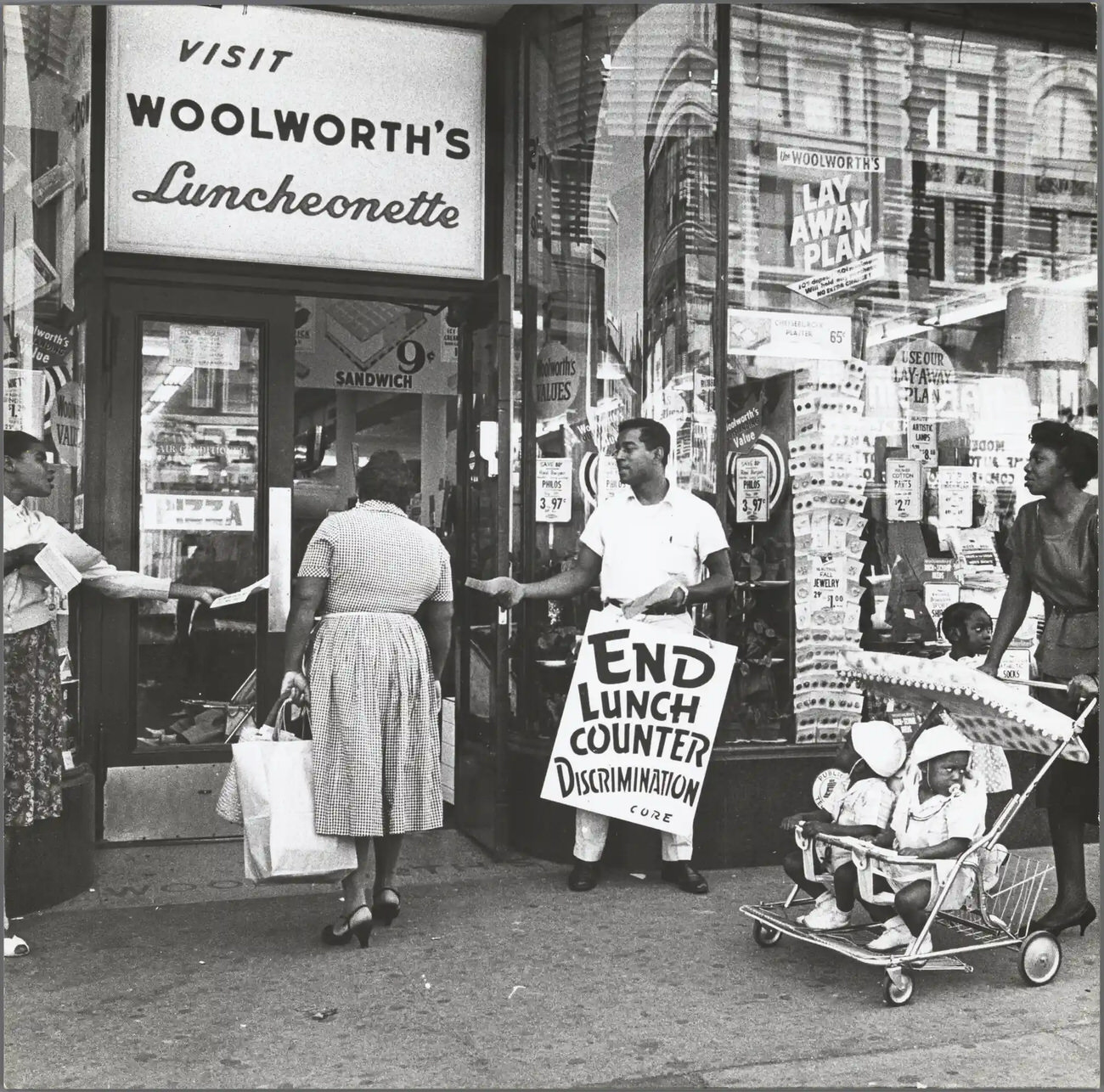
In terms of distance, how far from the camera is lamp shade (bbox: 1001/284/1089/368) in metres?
6.97

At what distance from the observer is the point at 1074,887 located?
4816 millimetres

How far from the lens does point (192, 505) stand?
6.53m

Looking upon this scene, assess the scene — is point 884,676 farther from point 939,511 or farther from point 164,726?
point 164,726

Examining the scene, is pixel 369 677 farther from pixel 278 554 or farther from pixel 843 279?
pixel 843 279

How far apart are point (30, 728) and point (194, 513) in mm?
1877

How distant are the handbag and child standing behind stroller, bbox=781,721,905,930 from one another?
1715mm

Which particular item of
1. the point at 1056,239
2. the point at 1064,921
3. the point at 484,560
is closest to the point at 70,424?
the point at 484,560

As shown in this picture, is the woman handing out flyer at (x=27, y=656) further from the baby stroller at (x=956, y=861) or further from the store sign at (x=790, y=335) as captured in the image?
the store sign at (x=790, y=335)

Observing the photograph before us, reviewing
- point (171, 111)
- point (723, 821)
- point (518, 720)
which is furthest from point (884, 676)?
point (171, 111)

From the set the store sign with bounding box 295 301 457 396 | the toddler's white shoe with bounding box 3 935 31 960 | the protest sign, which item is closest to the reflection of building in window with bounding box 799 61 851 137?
the protest sign

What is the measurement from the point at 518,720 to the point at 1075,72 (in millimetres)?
4825

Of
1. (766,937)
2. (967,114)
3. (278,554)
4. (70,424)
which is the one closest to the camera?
(766,937)

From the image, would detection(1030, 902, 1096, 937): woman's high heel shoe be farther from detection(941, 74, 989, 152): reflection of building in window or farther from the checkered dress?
detection(941, 74, 989, 152): reflection of building in window

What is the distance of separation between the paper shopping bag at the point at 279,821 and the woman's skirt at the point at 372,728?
6cm
